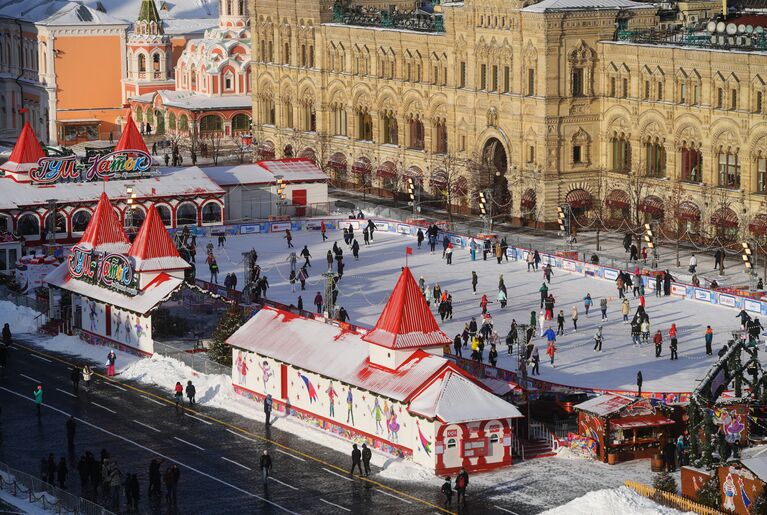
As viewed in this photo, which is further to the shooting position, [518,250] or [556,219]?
[556,219]

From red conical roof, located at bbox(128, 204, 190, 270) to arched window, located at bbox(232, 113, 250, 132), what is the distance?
69.4 meters

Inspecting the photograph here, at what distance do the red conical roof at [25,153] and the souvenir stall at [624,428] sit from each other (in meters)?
57.6

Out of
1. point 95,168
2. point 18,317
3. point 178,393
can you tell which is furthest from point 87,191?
point 178,393

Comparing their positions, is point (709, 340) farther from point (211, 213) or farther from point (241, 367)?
point (211, 213)

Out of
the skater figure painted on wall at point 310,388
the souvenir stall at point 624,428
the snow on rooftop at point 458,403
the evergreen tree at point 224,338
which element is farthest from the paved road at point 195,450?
the souvenir stall at point 624,428

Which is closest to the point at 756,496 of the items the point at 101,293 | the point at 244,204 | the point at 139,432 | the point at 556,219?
the point at 139,432

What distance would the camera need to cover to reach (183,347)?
89.4 metres

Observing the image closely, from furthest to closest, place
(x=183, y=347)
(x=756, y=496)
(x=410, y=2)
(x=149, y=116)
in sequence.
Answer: (x=149, y=116) → (x=410, y=2) → (x=183, y=347) → (x=756, y=496)

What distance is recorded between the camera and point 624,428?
237ft

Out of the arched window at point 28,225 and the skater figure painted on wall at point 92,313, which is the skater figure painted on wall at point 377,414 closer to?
the skater figure painted on wall at point 92,313

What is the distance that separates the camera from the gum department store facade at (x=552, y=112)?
11431 centimetres

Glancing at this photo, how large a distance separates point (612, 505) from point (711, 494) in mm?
3297

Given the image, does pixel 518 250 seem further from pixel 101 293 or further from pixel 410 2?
pixel 410 2

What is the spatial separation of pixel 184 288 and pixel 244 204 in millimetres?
37476
